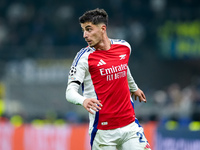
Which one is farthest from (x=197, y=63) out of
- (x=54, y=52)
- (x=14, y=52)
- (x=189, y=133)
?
(x=189, y=133)

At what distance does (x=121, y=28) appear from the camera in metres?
21.7

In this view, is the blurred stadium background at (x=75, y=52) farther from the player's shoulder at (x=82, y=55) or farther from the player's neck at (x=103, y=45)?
the player's shoulder at (x=82, y=55)

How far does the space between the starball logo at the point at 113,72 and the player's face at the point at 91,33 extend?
31cm

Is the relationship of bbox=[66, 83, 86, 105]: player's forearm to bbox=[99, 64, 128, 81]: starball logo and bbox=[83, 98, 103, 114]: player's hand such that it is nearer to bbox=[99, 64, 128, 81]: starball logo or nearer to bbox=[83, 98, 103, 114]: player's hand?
bbox=[83, 98, 103, 114]: player's hand

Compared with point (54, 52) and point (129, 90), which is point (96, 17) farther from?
point (54, 52)

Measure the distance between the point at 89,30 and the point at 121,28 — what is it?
16.3 meters

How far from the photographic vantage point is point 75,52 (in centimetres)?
2023

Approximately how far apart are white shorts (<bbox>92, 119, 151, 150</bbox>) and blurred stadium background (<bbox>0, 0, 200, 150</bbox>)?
935 centimetres

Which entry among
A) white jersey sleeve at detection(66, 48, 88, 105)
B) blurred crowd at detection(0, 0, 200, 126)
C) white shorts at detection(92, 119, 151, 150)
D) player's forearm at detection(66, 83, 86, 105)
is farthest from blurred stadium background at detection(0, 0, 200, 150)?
player's forearm at detection(66, 83, 86, 105)

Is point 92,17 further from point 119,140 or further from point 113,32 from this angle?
point 113,32

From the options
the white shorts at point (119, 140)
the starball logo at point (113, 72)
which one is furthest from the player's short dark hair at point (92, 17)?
the white shorts at point (119, 140)

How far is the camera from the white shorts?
5.49 metres

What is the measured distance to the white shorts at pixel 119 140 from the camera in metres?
5.49

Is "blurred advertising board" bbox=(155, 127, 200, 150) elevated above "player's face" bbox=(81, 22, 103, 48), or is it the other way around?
"player's face" bbox=(81, 22, 103, 48)
